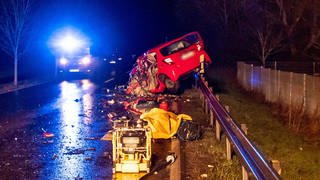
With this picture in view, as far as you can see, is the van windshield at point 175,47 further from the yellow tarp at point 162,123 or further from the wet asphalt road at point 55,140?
the yellow tarp at point 162,123

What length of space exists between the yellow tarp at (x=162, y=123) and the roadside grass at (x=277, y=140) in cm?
206

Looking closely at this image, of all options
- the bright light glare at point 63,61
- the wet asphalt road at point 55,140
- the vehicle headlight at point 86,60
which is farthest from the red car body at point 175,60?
the bright light glare at point 63,61

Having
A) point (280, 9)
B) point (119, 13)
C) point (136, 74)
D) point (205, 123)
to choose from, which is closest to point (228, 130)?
point (205, 123)

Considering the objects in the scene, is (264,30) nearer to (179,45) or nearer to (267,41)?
(267,41)

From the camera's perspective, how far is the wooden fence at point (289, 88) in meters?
14.3

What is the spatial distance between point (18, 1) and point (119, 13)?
62.3m

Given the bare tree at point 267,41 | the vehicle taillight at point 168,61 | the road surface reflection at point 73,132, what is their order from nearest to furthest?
the road surface reflection at point 73,132 < the vehicle taillight at point 168,61 < the bare tree at point 267,41

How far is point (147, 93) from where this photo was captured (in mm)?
21031

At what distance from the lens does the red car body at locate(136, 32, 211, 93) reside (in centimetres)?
2044

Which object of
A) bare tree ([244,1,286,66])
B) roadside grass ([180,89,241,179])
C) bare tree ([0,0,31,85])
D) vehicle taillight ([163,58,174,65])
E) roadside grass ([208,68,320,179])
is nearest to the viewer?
roadside grass ([180,89,241,179])

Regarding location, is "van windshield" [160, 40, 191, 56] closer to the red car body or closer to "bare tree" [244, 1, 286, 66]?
the red car body

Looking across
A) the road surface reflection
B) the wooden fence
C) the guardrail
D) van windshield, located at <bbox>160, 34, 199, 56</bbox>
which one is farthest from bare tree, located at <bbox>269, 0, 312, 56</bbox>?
the guardrail

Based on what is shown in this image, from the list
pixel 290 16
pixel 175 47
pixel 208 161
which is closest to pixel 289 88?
pixel 175 47

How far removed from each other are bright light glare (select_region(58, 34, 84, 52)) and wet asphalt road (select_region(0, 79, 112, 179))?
1547cm
